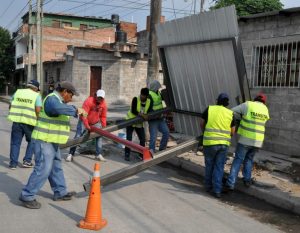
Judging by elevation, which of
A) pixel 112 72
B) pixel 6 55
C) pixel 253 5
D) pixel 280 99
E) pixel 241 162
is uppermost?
pixel 253 5

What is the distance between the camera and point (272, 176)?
7688 millimetres

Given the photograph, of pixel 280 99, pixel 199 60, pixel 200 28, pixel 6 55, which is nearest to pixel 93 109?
pixel 199 60

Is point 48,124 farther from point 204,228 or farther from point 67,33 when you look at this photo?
point 67,33

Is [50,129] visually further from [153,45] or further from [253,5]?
[253,5]

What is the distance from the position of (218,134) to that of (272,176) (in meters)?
1.74

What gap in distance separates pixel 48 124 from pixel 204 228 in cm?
251

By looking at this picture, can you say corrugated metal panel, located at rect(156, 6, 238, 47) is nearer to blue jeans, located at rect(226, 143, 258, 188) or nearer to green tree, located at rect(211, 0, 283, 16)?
blue jeans, located at rect(226, 143, 258, 188)

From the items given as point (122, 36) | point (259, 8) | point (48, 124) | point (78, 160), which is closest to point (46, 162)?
point (48, 124)

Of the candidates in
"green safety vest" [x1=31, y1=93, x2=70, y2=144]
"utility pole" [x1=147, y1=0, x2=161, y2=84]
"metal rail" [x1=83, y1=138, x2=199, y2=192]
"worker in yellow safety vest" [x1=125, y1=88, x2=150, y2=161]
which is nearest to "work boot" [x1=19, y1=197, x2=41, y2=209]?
"metal rail" [x1=83, y1=138, x2=199, y2=192]

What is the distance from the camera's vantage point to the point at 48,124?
5.74 meters

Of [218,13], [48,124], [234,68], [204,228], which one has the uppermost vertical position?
[218,13]

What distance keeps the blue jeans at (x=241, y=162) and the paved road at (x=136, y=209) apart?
1.75 feet

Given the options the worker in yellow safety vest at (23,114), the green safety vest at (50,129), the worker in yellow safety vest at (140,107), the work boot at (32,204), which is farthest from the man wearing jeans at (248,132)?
the worker in yellow safety vest at (23,114)

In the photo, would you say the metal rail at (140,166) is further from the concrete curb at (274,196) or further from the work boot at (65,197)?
the concrete curb at (274,196)
